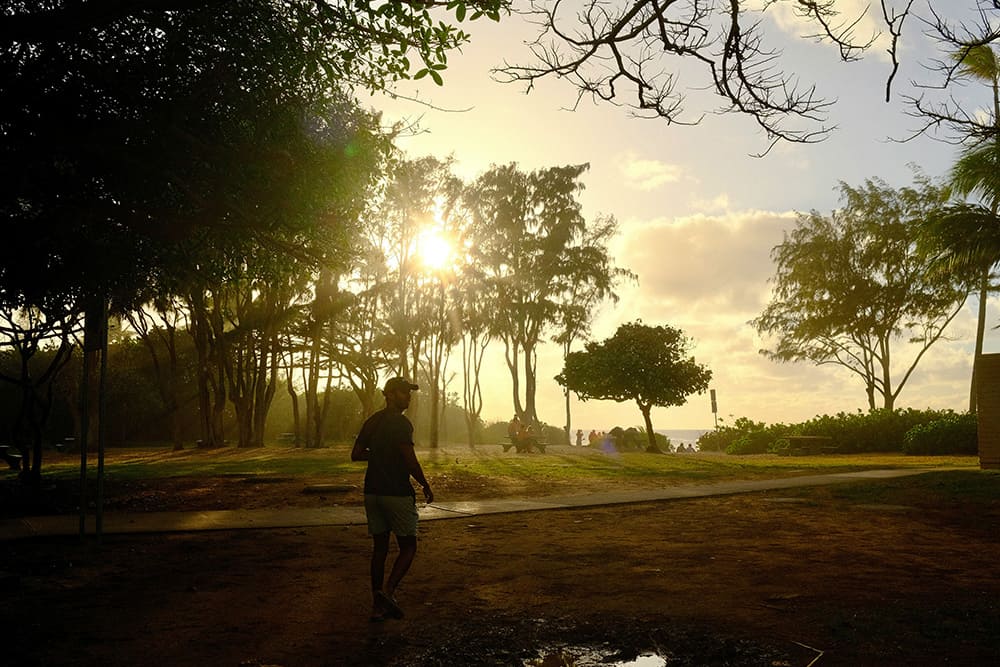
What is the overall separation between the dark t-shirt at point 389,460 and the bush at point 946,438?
27.1 m

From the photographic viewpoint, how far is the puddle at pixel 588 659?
4.63 m

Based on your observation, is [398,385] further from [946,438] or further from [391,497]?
[946,438]

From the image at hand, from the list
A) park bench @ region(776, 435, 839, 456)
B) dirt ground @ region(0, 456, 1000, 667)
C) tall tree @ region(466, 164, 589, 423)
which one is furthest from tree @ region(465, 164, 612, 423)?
dirt ground @ region(0, 456, 1000, 667)

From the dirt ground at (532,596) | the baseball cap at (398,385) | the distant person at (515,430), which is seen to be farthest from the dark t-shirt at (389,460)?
the distant person at (515,430)

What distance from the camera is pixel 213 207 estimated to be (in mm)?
9891

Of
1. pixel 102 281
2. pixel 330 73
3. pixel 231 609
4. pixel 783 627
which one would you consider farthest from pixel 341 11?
pixel 783 627

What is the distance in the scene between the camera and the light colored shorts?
19.8ft

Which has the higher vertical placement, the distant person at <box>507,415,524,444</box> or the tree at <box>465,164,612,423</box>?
the tree at <box>465,164,612,423</box>

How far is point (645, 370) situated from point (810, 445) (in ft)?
25.4

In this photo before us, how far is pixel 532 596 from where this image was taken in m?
6.42

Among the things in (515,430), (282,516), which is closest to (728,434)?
(515,430)

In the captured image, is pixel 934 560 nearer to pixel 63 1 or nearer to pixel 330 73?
pixel 330 73

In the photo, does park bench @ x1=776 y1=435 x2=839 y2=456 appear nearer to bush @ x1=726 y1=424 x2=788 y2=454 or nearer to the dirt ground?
bush @ x1=726 y1=424 x2=788 y2=454

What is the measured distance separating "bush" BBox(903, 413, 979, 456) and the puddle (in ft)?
88.9
